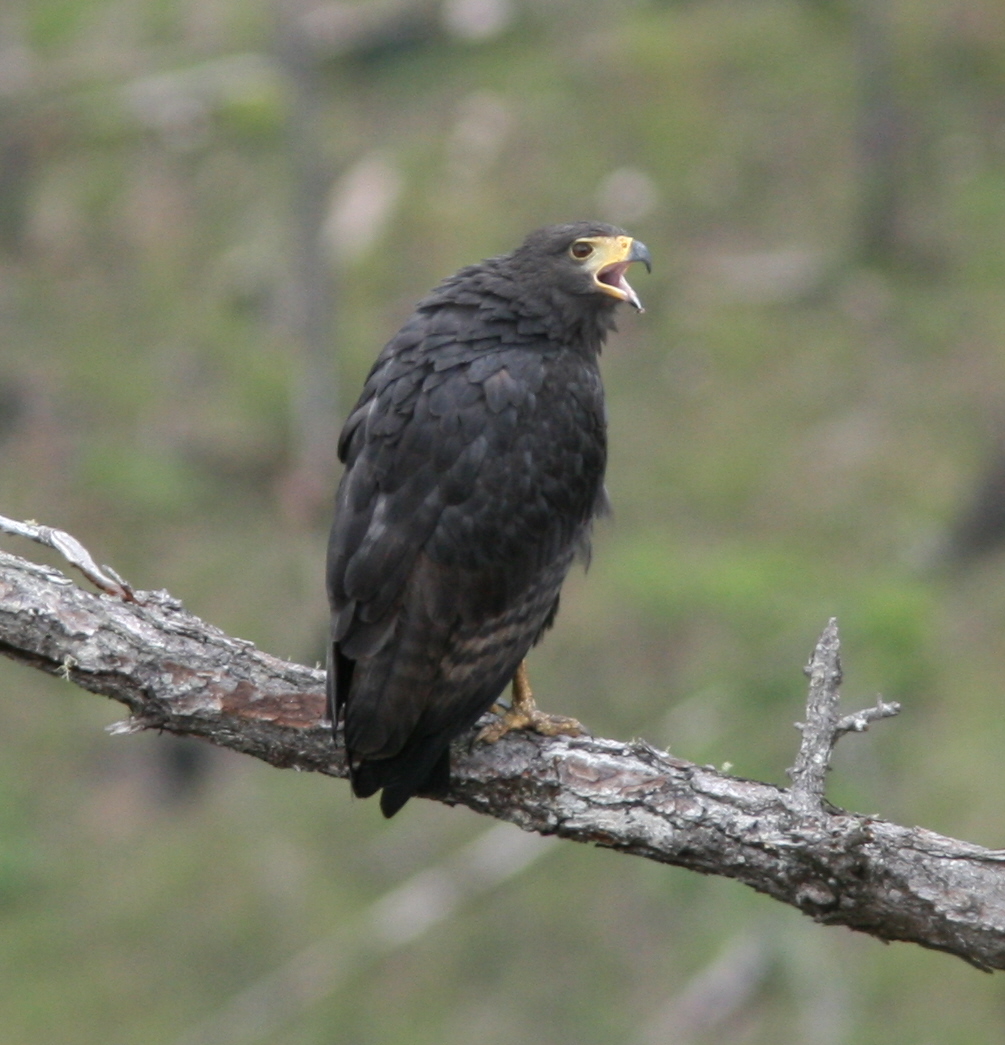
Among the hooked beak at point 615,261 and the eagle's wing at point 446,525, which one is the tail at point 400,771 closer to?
the eagle's wing at point 446,525

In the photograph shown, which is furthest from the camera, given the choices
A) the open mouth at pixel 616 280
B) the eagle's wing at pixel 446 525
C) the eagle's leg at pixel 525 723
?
the open mouth at pixel 616 280

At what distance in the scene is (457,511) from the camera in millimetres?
5773

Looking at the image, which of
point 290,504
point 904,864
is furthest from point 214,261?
point 904,864

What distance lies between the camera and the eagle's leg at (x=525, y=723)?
5680mm

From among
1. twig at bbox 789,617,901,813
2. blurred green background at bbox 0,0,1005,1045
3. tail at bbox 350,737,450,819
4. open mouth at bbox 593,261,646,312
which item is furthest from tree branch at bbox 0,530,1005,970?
blurred green background at bbox 0,0,1005,1045

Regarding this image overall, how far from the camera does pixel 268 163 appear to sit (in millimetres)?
20547

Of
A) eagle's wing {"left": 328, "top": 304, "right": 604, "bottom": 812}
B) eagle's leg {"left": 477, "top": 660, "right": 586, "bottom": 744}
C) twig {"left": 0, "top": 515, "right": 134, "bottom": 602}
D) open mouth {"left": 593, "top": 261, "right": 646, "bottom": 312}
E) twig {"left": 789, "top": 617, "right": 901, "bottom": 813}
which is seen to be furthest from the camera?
open mouth {"left": 593, "top": 261, "right": 646, "bottom": 312}

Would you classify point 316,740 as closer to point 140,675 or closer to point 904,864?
point 140,675

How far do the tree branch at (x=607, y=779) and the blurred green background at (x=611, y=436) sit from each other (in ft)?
19.9

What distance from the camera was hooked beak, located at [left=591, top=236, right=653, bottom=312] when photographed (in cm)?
631

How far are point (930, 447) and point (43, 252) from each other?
433 inches

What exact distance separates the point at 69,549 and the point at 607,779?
187 cm

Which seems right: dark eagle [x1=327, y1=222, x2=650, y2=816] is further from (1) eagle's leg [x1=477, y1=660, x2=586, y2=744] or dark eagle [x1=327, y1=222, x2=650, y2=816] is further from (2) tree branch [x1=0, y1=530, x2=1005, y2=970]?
(2) tree branch [x1=0, y1=530, x2=1005, y2=970]

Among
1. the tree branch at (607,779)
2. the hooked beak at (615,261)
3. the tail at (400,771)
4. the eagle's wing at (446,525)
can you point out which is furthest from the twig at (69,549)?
the hooked beak at (615,261)
